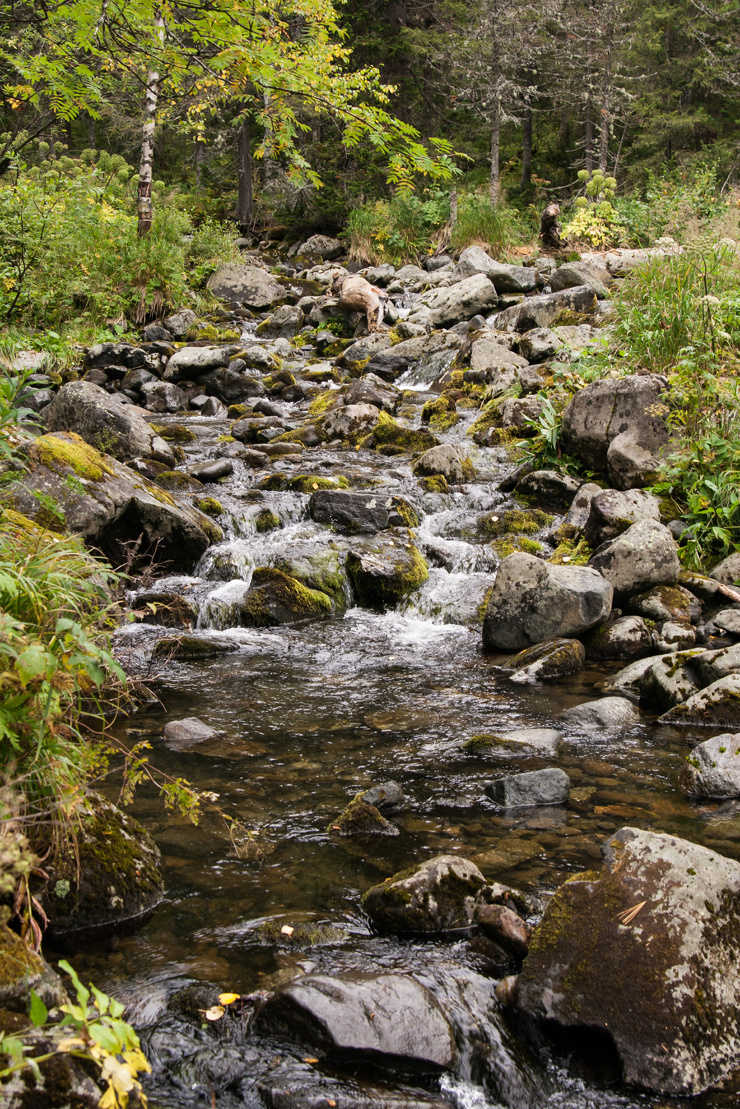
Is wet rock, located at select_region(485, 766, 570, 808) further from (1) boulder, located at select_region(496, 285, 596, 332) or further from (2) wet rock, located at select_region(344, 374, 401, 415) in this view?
(1) boulder, located at select_region(496, 285, 596, 332)

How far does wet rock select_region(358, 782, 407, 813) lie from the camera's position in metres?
3.92

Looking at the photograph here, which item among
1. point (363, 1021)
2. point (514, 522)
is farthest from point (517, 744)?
point (514, 522)

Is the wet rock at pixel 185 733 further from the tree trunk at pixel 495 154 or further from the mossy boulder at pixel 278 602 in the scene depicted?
the tree trunk at pixel 495 154

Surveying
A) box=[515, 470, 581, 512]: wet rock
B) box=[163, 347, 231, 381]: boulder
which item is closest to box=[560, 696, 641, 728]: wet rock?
box=[515, 470, 581, 512]: wet rock

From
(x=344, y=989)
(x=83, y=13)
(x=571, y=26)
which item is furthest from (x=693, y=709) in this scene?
(x=571, y=26)

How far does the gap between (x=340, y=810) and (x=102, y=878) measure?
133 centimetres

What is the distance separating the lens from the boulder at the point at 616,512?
7.30 meters

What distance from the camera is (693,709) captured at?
5027 mm

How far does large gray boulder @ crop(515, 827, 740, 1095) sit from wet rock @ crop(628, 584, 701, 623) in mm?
3809

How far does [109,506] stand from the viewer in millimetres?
7098

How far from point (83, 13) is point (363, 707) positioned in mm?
4274

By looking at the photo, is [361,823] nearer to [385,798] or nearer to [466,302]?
[385,798]

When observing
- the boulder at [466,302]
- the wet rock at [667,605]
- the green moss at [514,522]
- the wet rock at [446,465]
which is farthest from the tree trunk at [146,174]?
the wet rock at [667,605]

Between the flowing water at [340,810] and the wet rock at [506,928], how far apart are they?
0.12 meters
